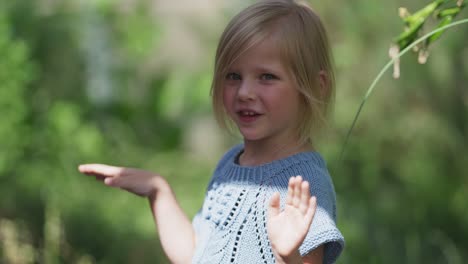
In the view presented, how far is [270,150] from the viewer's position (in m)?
2.49

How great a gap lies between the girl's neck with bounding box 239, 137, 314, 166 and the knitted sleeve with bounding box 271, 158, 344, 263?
58 millimetres

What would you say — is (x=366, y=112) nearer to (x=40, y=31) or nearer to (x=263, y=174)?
(x=40, y=31)

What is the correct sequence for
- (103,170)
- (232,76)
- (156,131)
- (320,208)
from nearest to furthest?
(320,208) < (232,76) < (103,170) < (156,131)

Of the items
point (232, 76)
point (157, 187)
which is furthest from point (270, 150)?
point (157, 187)

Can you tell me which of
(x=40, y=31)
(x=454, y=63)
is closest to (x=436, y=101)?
(x=454, y=63)

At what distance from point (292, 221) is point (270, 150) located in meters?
0.47

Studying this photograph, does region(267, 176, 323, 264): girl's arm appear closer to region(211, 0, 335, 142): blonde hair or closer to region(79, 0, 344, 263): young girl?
region(79, 0, 344, 263): young girl

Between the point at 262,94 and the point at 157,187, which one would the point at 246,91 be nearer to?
the point at 262,94

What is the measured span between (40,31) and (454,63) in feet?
9.15

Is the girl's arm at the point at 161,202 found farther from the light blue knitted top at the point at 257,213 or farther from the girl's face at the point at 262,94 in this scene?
the girl's face at the point at 262,94

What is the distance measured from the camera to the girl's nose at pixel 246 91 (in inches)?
93.0

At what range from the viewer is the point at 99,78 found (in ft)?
22.0

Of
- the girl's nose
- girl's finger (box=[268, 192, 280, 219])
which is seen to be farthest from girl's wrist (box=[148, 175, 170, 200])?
girl's finger (box=[268, 192, 280, 219])

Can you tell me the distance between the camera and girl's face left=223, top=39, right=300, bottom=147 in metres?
2.37
